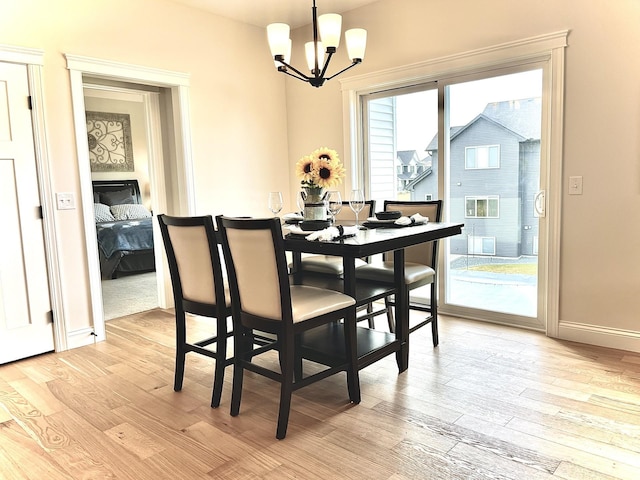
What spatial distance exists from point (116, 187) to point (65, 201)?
4422mm

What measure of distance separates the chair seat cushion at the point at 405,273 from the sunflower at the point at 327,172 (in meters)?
0.82

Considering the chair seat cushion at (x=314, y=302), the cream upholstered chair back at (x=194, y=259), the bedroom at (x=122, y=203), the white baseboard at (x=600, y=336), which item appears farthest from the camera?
the bedroom at (x=122, y=203)

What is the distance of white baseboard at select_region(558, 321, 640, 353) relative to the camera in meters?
3.11

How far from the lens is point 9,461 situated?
2072 mm

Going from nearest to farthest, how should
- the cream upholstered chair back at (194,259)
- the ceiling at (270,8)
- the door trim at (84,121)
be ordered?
the cream upholstered chair back at (194,259)
the door trim at (84,121)
the ceiling at (270,8)

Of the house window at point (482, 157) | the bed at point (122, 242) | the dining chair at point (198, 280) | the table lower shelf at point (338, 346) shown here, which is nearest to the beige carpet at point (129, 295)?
the bed at point (122, 242)

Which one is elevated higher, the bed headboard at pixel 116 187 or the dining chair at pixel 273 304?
the bed headboard at pixel 116 187

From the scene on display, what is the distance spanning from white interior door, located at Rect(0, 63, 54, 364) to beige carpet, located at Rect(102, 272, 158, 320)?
104cm

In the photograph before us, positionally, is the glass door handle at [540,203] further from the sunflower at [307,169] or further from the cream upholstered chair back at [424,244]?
the sunflower at [307,169]

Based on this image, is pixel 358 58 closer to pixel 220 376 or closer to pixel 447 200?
pixel 447 200

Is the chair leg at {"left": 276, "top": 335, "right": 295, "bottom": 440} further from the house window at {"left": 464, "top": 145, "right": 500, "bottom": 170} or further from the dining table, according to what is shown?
the house window at {"left": 464, "top": 145, "right": 500, "bottom": 170}

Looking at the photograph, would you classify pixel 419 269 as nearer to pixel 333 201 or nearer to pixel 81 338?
pixel 333 201

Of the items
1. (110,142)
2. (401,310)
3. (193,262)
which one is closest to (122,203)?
(110,142)

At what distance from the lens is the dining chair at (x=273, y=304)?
2123 millimetres
